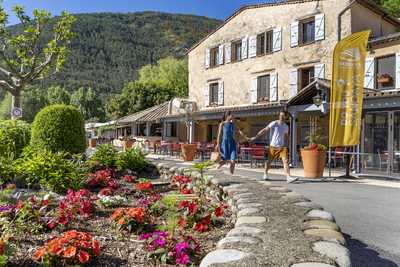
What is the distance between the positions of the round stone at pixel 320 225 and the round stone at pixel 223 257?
105 cm

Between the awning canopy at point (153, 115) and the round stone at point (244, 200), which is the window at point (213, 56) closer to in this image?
the awning canopy at point (153, 115)

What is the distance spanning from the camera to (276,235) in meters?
2.93

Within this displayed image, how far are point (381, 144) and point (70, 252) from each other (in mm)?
12053

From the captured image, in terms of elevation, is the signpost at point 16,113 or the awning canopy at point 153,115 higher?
the awning canopy at point 153,115

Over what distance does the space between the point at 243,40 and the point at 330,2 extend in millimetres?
5760

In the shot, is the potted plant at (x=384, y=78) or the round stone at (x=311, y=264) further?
the potted plant at (x=384, y=78)

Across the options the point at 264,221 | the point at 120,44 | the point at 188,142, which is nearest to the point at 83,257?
the point at 264,221

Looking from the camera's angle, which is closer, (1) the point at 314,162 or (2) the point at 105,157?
(2) the point at 105,157

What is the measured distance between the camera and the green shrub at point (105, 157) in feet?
27.0

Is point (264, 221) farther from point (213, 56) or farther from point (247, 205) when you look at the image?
point (213, 56)

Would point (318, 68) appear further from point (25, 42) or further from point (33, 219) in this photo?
point (33, 219)

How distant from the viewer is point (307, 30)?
720 inches

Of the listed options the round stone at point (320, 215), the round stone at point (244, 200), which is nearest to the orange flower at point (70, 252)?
the round stone at point (244, 200)

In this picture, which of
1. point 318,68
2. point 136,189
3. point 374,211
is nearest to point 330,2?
point 318,68
